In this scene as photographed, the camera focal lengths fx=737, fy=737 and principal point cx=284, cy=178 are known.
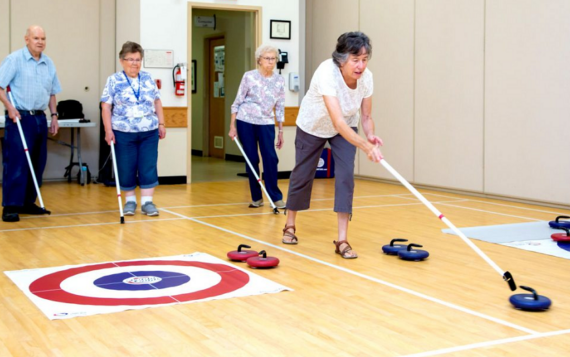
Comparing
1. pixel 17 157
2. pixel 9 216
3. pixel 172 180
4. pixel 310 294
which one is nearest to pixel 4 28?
pixel 172 180

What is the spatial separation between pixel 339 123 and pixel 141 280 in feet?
4.78

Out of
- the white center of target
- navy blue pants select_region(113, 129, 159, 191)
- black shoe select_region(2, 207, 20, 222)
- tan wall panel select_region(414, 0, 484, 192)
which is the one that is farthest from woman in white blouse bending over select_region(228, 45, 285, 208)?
the white center of target

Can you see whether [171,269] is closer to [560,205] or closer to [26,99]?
[26,99]

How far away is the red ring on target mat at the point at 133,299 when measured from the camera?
11.7 ft

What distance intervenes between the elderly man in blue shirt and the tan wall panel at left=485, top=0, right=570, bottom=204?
175 inches

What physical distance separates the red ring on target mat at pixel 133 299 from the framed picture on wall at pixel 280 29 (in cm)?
586

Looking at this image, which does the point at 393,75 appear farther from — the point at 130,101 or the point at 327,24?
the point at 130,101

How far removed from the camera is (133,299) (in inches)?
141

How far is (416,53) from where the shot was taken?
8.85m

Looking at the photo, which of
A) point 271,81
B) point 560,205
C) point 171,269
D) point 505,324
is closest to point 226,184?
point 271,81

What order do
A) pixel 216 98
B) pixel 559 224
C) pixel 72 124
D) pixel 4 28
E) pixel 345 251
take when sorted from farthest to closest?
pixel 216 98 → pixel 4 28 → pixel 72 124 → pixel 559 224 → pixel 345 251

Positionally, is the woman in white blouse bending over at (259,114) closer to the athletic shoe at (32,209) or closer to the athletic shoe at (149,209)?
the athletic shoe at (149,209)

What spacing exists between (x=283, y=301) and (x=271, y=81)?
136 inches

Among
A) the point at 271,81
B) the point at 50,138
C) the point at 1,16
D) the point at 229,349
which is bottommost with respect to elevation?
the point at 229,349
